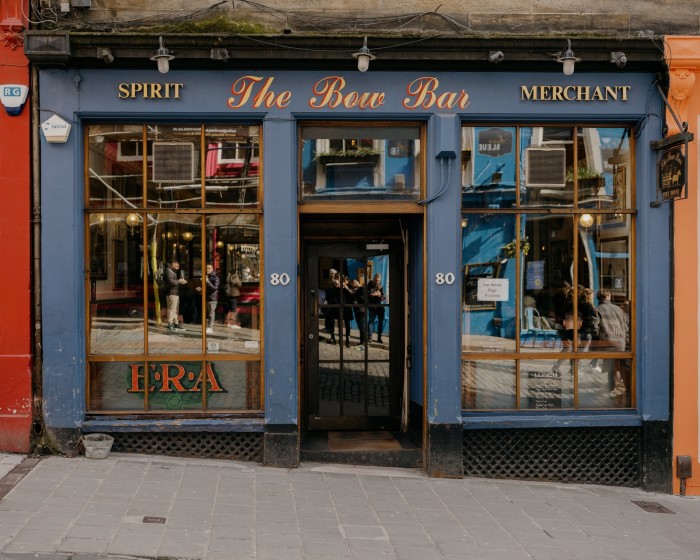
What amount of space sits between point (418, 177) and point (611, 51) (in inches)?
101

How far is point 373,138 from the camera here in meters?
8.45

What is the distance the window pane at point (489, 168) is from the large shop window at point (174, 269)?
2469 mm

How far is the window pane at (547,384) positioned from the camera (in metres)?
8.53

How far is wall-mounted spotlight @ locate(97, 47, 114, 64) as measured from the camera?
7750 millimetres

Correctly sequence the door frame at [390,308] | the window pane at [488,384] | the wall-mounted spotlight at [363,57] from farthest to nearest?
the door frame at [390,308], the window pane at [488,384], the wall-mounted spotlight at [363,57]

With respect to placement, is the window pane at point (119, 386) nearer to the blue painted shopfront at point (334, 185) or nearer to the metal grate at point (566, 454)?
the blue painted shopfront at point (334, 185)

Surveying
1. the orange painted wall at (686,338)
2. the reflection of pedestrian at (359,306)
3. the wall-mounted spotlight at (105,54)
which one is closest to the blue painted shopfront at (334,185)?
the orange painted wall at (686,338)

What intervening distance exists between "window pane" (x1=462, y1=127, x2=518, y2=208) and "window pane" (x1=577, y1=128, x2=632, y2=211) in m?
0.83

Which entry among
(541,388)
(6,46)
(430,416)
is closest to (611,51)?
(541,388)

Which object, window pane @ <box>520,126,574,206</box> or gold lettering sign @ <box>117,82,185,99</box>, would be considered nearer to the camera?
gold lettering sign @ <box>117,82,185,99</box>

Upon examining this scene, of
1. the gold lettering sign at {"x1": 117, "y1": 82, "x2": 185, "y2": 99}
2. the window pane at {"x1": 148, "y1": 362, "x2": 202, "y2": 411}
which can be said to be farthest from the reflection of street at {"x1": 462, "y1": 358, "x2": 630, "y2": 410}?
the gold lettering sign at {"x1": 117, "y1": 82, "x2": 185, "y2": 99}

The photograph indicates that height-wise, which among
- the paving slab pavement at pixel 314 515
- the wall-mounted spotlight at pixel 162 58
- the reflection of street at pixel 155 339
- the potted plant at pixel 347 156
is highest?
the wall-mounted spotlight at pixel 162 58

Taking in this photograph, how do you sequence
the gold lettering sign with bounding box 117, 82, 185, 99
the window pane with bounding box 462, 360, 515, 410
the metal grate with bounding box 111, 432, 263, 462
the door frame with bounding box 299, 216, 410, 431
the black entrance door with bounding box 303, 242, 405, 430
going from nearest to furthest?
the gold lettering sign with bounding box 117, 82, 185, 99
the metal grate with bounding box 111, 432, 263, 462
the window pane with bounding box 462, 360, 515, 410
the door frame with bounding box 299, 216, 410, 431
the black entrance door with bounding box 303, 242, 405, 430

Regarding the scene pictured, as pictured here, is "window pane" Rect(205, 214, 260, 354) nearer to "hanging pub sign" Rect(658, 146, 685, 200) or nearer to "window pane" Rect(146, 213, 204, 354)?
"window pane" Rect(146, 213, 204, 354)
